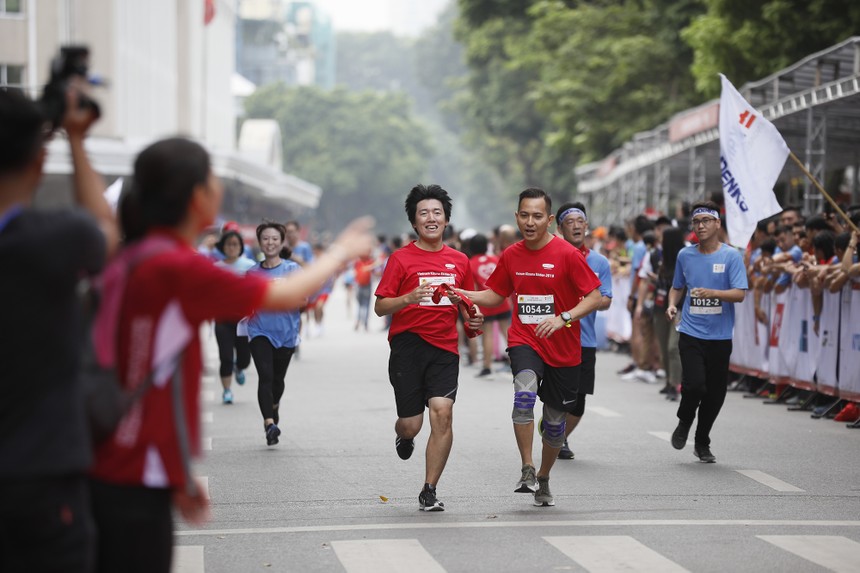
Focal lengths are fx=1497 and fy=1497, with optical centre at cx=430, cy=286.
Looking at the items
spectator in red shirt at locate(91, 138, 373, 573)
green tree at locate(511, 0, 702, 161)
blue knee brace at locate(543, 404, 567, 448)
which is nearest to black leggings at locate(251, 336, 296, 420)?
blue knee brace at locate(543, 404, 567, 448)

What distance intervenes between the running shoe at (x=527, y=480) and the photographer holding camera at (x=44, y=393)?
203 inches

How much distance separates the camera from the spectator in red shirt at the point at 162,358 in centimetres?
415

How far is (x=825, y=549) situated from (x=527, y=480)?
196 centimetres

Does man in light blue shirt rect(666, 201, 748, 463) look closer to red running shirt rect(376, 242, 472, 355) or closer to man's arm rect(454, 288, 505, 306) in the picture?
man's arm rect(454, 288, 505, 306)

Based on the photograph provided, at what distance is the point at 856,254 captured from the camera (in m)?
13.7

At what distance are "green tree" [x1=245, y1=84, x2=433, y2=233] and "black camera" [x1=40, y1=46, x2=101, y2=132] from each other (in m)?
102

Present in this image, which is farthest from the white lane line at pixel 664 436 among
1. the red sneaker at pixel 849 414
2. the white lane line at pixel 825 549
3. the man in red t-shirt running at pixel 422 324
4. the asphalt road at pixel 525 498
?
the white lane line at pixel 825 549

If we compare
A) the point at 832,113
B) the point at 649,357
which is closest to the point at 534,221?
the point at 649,357

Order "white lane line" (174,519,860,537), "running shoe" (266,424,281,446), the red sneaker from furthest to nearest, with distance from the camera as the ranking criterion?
the red sneaker
"running shoe" (266,424,281,446)
"white lane line" (174,519,860,537)

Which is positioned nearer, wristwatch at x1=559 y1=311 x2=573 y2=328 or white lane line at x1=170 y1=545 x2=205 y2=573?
white lane line at x1=170 y1=545 x2=205 y2=573

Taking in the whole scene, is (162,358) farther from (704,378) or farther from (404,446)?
(704,378)

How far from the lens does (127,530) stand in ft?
13.6

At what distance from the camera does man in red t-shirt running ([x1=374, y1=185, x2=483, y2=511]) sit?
8883 millimetres

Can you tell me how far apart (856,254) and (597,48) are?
89.5 feet
